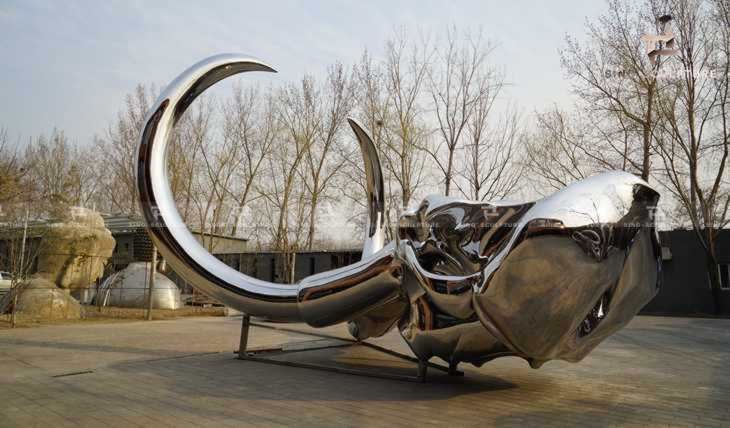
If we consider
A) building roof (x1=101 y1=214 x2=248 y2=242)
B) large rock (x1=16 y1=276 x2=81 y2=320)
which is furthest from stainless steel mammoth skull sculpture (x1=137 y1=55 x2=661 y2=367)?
building roof (x1=101 y1=214 x2=248 y2=242)

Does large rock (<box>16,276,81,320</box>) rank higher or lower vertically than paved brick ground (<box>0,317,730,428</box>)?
higher

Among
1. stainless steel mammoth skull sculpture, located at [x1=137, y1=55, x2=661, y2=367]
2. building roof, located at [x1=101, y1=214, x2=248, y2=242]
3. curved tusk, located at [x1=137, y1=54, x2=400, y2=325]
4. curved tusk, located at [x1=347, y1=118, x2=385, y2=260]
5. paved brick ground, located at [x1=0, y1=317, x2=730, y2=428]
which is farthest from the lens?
building roof, located at [x1=101, y1=214, x2=248, y2=242]

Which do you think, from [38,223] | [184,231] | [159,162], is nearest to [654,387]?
[184,231]

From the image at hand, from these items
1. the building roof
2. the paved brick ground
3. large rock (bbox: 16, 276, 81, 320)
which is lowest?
the paved brick ground

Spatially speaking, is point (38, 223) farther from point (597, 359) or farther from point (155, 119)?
point (597, 359)

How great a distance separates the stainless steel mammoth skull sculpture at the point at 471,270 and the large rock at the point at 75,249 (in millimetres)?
13482

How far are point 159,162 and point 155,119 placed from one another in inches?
22.8

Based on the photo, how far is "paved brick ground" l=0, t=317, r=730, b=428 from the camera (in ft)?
16.3

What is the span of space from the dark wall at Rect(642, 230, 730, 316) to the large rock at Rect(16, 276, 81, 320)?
19.9 m

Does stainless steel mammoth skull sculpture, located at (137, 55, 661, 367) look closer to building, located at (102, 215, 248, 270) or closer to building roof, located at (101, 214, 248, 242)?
building, located at (102, 215, 248, 270)

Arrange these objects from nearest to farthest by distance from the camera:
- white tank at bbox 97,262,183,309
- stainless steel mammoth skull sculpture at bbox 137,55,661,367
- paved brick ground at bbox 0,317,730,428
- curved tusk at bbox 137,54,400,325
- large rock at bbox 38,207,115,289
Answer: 1. stainless steel mammoth skull sculpture at bbox 137,55,661,367
2. paved brick ground at bbox 0,317,730,428
3. curved tusk at bbox 137,54,400,325
4. large rock at bbox 38,207,115,289
5. white tank at bbox 97,262,183,309

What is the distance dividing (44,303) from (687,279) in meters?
21.8

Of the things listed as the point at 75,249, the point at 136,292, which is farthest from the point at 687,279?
the point at 75,249

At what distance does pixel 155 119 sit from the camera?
24.3ft
